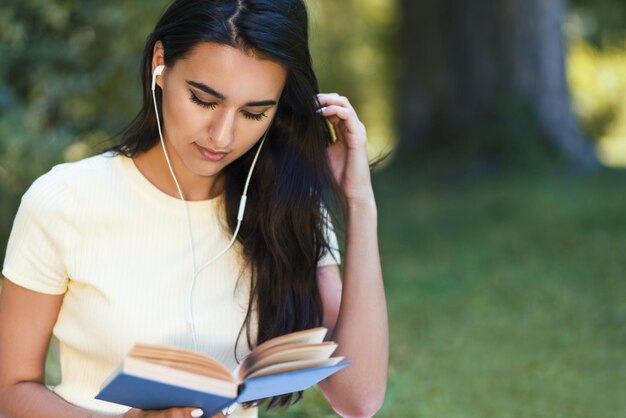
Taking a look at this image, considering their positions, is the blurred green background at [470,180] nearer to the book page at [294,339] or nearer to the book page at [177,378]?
the book page at [294,339]

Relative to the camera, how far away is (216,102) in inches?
93.3

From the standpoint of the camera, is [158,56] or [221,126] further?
[158,56]

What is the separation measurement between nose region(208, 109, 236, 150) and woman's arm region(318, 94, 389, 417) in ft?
1.12

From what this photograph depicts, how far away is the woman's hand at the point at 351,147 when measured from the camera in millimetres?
2648

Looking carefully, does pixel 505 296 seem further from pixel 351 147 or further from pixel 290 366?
pixel 290 366

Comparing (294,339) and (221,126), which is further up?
(221,126)

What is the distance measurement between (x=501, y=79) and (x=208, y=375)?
7.78 meters

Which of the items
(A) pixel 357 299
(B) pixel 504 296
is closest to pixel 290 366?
(A) pixel 357 299

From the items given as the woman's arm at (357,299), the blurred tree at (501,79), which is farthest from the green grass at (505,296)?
the woman's arm at (357,299)

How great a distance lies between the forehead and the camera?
2346mm

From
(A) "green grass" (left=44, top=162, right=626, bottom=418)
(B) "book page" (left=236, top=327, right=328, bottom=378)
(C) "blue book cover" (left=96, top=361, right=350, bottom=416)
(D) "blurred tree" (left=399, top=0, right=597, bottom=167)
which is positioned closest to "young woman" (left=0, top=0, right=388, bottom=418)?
(C) "blue book cover" (left=96, top=361, right=350, bottom=416)

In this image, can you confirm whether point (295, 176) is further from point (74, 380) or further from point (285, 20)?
point (74, 380)

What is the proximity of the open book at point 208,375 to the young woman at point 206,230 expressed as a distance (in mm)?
201

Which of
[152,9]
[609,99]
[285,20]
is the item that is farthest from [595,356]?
[609,99]
